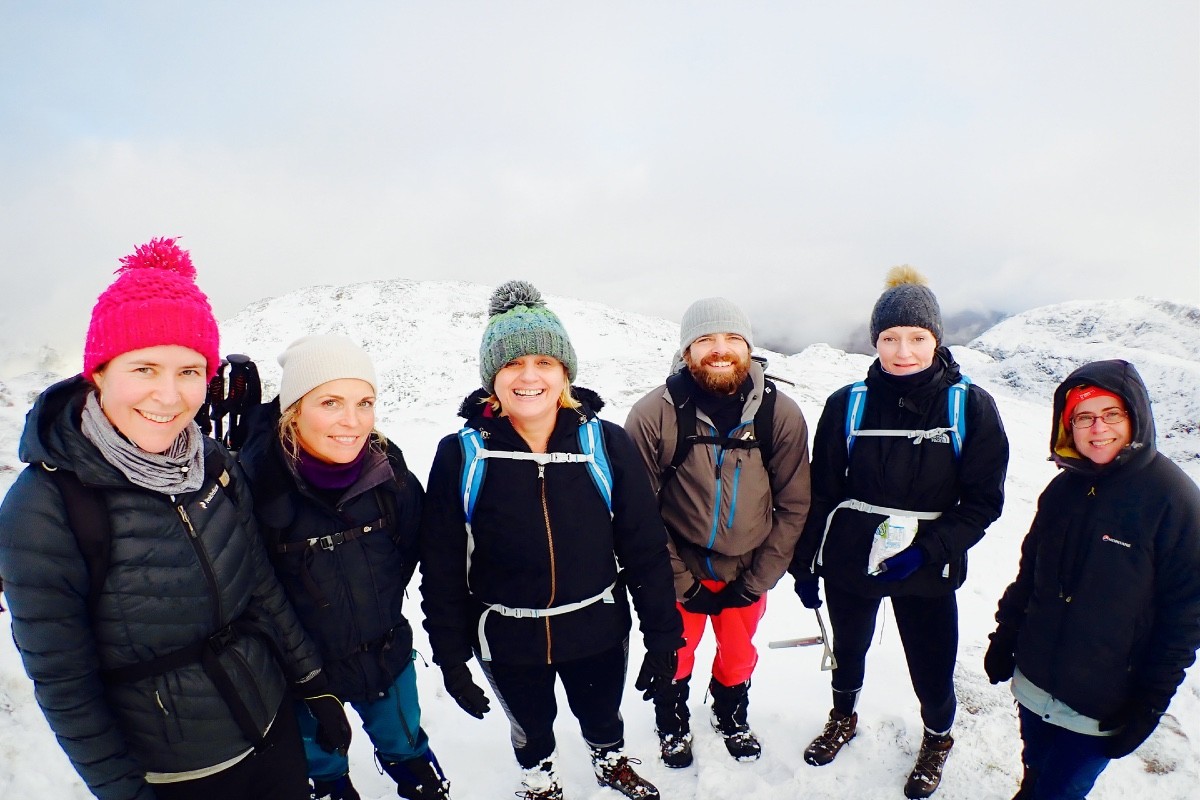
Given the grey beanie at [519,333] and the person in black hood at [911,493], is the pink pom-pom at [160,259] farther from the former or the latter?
the person in black hood at [911,493]

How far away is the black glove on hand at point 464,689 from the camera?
10.6 feet

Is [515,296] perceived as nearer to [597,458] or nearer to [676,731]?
[597,458]

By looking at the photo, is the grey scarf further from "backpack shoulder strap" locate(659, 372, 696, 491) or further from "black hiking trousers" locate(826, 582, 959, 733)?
"black hiking trousers" locate(826, 582, 959, 733)

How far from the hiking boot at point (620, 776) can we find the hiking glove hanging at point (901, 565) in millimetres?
2240

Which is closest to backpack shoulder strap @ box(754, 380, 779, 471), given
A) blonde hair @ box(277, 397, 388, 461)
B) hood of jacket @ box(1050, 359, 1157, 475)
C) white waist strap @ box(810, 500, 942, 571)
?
white waist strap @ box(810, 500, 942, 571)

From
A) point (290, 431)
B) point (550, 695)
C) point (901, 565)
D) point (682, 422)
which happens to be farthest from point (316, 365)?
point (901, 565)

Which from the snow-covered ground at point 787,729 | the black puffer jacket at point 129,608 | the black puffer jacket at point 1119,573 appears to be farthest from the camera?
the snow-covered ground at point 787,729

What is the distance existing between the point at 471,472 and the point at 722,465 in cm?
170

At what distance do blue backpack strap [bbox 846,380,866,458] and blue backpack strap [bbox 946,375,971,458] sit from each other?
1.65 ft

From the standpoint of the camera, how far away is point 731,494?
3.63m

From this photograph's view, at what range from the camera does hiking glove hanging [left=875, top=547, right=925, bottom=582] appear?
3445 millimetres

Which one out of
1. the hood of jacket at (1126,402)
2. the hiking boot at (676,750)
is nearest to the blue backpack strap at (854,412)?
the hood of jacket at (1126,402)

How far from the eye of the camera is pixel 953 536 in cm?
338

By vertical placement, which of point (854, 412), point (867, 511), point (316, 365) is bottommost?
point (867, 511)
